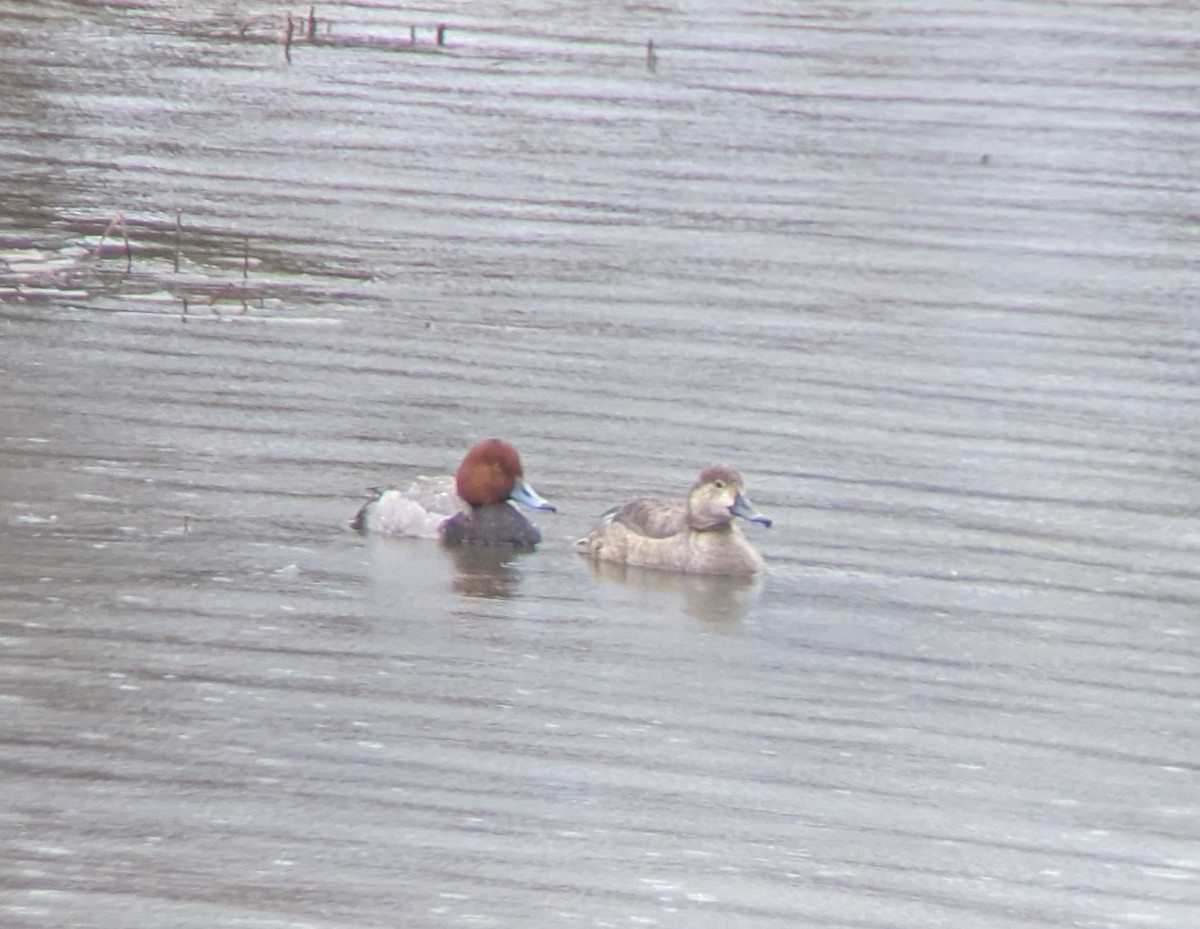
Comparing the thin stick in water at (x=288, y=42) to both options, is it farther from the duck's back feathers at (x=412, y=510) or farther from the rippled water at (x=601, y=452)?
the duck's back feathers at (x=412, y=510)

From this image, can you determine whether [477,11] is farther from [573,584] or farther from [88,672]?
[88,672]

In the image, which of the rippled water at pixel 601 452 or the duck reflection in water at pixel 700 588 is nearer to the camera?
the rippled water at pixel 601 452

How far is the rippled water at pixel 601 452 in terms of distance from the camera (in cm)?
791

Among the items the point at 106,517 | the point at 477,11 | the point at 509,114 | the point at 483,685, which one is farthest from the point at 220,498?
the point at 477,11

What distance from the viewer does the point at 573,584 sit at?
35.5ft

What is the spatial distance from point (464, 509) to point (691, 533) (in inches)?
37.5

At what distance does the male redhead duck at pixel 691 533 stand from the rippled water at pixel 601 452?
13cm

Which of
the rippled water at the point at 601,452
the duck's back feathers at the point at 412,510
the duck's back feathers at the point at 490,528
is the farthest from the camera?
the duck's back feathers at the point at 490,528

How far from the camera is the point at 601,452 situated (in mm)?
12492

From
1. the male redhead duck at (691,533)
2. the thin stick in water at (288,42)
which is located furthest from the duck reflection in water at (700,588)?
the thin stick in water at (288,42)

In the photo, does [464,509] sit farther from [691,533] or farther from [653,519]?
[691,533]

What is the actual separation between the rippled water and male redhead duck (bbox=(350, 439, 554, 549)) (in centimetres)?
13

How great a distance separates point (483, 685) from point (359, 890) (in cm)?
198

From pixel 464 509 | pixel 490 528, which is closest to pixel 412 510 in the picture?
pixel 464 509
